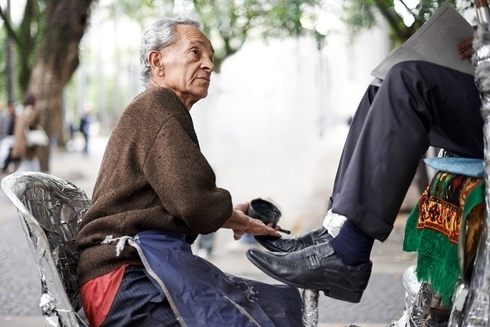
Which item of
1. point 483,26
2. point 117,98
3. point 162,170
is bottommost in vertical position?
point 117,98

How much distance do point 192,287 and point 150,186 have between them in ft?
1.11

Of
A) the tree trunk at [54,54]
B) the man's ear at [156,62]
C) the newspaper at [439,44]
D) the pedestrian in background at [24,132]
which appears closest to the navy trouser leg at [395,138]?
the newspaper at [439,44]

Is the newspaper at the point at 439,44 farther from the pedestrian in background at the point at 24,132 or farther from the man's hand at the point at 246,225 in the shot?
the pedestrian in background at the point at 24,132

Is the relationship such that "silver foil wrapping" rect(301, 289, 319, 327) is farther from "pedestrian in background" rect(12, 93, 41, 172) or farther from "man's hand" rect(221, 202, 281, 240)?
"pedestrian in background" rect(12, 93, 41, 172)

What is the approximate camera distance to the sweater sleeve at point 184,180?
1950 millimetres

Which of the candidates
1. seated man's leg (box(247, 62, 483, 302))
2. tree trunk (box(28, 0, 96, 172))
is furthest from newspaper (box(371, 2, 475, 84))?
tree trunk (box(28, 0, 96, 172))

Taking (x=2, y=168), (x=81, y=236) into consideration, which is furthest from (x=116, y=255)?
(x=2, y=168)

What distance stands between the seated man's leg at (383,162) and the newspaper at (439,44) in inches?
4.2

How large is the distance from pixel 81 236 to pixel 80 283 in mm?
154

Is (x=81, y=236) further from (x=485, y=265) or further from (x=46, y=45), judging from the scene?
(x=46, y=45)

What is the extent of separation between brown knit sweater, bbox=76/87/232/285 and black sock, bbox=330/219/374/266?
345 millimetres

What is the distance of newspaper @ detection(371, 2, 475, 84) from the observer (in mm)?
2098

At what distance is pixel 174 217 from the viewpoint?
208 centimetres

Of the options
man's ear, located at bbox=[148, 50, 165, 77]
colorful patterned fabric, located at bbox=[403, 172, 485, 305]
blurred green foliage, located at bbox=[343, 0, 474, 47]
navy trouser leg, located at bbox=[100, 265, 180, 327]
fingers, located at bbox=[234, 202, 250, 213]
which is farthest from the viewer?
blurred green foliage, located at bbox=[343, 0, 474, 47]
